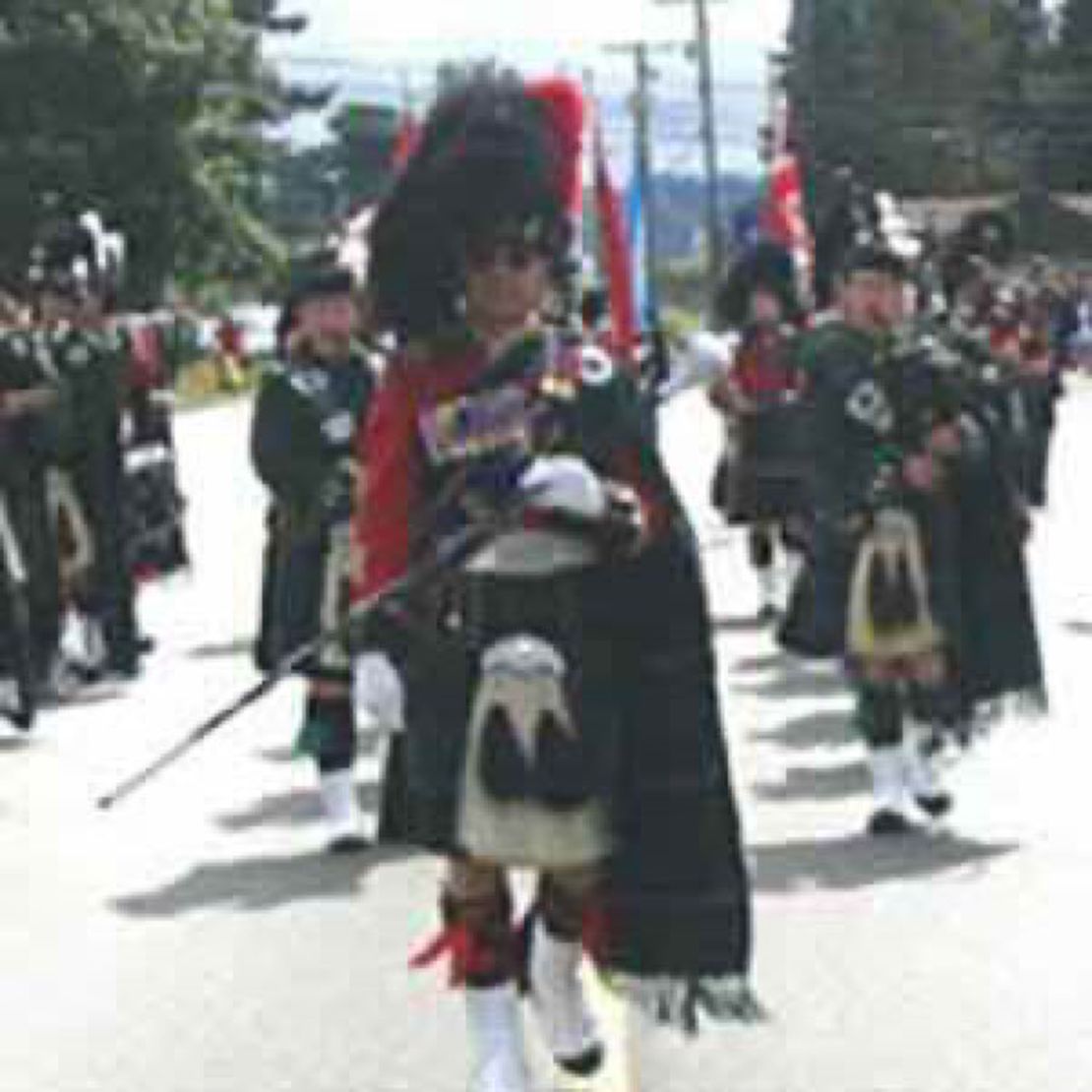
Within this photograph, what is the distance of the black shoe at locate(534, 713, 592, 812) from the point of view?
629cm

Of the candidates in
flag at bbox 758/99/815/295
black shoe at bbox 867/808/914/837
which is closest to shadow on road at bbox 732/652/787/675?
flag at bbox 758/99/815/295

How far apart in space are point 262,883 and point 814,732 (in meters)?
3.30

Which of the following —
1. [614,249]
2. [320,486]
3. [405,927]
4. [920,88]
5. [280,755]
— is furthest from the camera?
[920,88]

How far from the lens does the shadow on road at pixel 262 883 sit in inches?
366

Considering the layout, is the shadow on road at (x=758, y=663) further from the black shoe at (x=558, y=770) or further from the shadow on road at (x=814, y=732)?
the black shoe at (x=558, y=770)

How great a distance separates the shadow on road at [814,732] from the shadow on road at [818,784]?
54 centimetres

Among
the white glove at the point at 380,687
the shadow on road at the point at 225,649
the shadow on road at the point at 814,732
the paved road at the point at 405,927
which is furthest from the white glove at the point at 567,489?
the shadow on road at the point at 225,649

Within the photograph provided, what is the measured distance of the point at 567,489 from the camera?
618cm

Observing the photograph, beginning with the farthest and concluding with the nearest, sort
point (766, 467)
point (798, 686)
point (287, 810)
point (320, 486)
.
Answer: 1. point (766, 467)
2. point (798, 686)
3. point (287, 810)
4. point (320, 486)

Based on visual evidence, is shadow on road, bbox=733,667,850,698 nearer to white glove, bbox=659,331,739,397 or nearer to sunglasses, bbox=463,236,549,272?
white glove, bbox=659,331,739,397

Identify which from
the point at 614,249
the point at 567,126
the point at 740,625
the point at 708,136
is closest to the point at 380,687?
the point at 614,249

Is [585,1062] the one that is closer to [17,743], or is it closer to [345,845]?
[345,845]

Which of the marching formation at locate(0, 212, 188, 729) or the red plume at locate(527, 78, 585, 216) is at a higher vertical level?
the red plume at locate(527, 78, 585, 216)

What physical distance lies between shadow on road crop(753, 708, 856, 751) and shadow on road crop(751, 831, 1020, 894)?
2060mm
